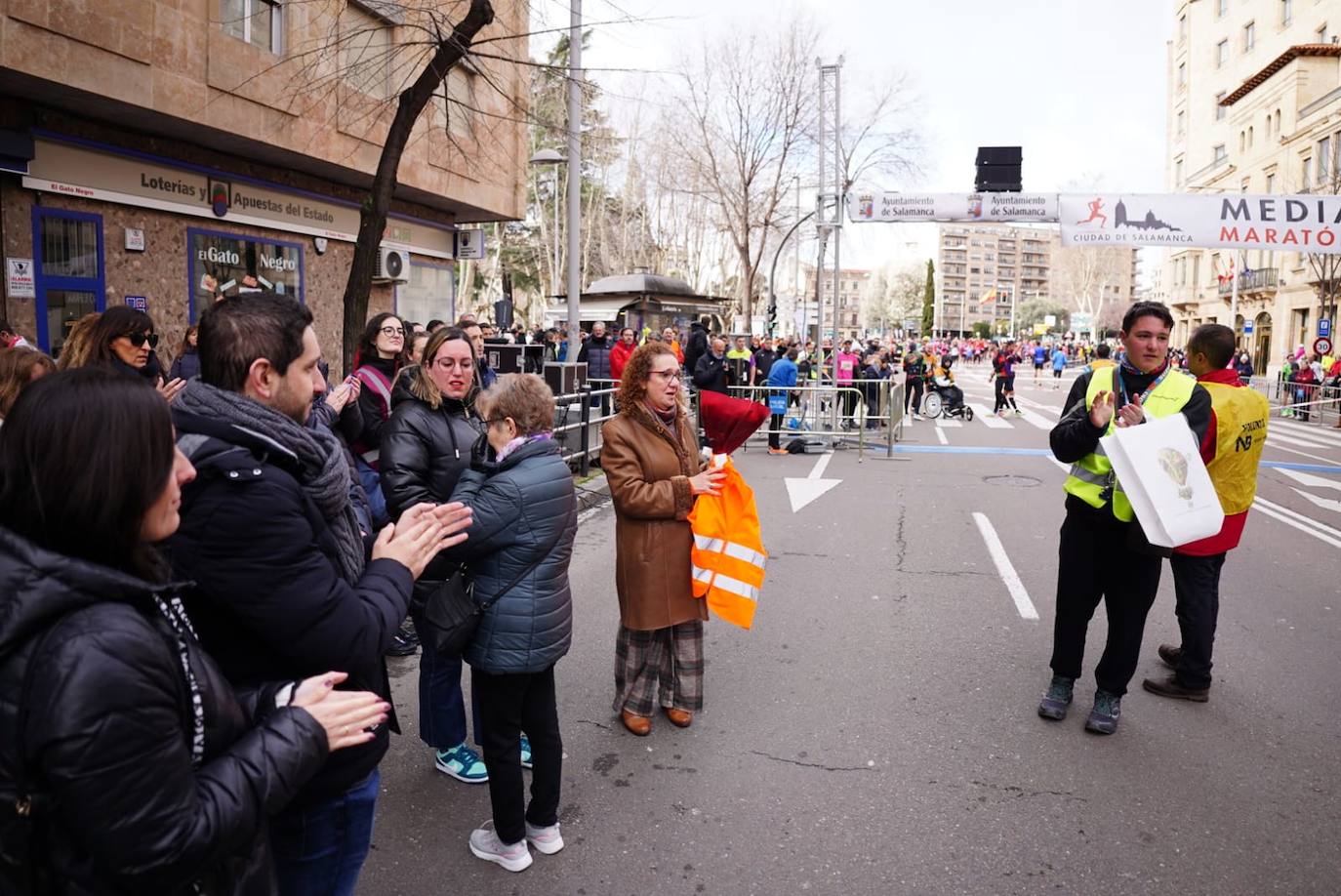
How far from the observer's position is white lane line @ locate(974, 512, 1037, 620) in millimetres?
6469

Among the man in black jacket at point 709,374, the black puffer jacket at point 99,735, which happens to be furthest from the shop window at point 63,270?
the black puffer jacket at point 99,735

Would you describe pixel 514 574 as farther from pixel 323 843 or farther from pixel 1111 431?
pixel 1111 431

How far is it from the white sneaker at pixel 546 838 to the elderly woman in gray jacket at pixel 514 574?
0.31ft

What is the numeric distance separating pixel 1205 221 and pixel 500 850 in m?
21.0

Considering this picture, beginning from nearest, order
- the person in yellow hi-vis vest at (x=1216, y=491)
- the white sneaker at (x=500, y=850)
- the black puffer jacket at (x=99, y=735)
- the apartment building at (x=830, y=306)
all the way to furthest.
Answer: the black puffer jacket at (x=99, y=735) → the white sneaker at (x=500, y=850) → the person in yellow hi-vis vest at (x=1216, y=491) → the apartment building at (x=830, y=306)

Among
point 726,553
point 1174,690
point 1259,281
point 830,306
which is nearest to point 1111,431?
point 1174,690

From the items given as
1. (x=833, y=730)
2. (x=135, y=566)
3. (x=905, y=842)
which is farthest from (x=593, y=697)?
(x=135, y=566)

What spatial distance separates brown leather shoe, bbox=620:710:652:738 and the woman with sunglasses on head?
70.8 inches

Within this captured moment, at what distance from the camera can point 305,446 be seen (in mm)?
2053

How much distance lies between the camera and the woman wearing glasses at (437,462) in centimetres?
396

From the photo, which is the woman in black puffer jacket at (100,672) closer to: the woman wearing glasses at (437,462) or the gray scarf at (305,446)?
the gray scarf at (305,446)

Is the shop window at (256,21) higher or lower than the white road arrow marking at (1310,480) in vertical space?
higher

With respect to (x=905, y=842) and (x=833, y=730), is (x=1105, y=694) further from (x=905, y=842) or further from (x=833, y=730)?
(x=905, y=842)

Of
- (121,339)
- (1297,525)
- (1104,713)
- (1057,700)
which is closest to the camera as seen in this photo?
(1104,713)
